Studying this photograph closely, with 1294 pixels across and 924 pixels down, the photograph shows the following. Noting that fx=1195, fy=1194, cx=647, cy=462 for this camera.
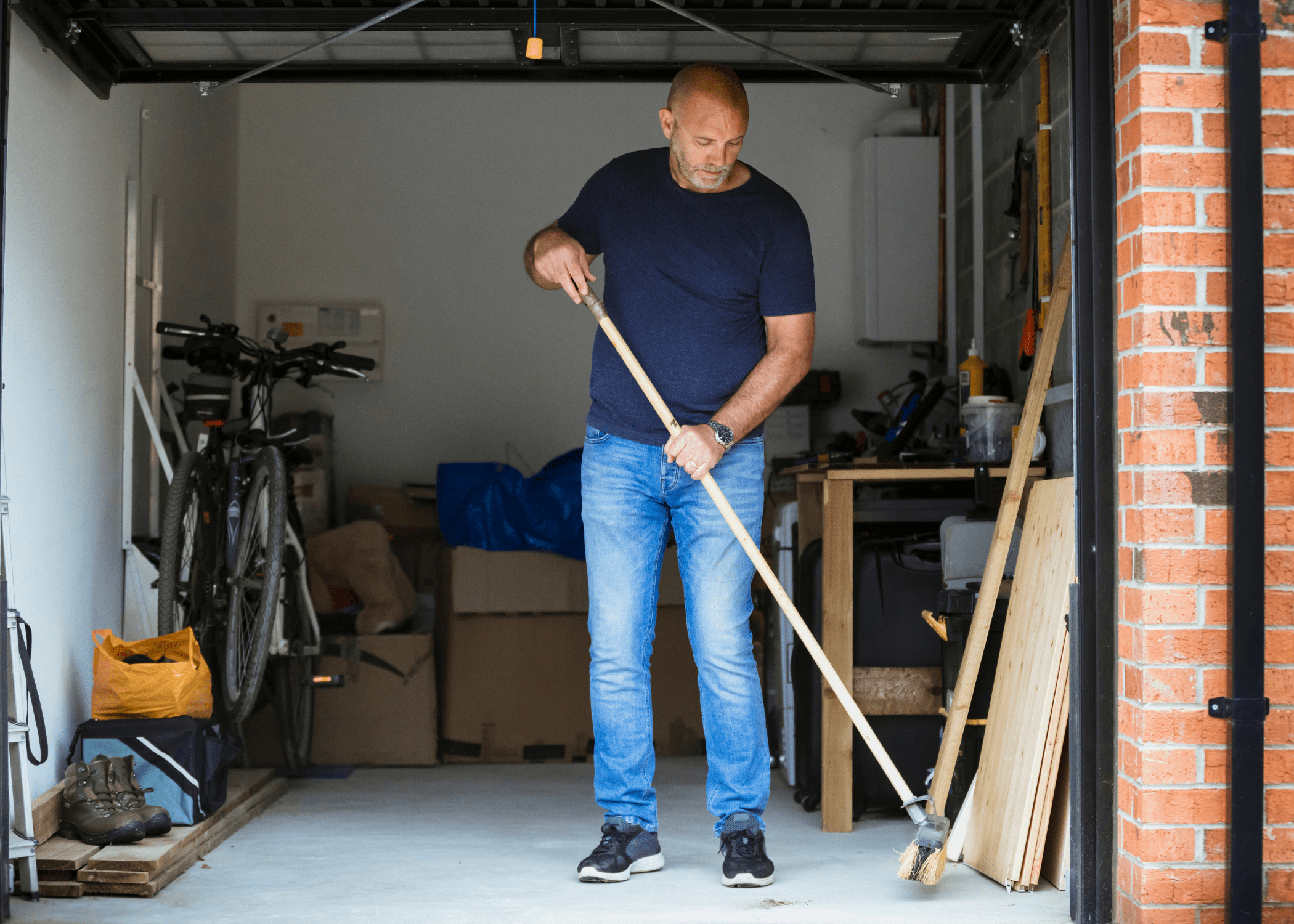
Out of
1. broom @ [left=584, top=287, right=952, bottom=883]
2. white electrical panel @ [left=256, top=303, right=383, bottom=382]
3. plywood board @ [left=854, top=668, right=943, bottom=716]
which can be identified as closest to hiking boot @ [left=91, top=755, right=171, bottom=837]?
broom @ [left=584, top=287, right=952, bottom=883]

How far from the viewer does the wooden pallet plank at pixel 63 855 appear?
229 centimetres

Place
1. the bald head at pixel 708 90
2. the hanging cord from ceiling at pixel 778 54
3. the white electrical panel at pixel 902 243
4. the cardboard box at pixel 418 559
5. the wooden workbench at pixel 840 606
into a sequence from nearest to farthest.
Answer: the bald head at pixel 708 90, the hanging cord from ceiling at pixel 778 54, the wooden workbench at pixel 840 606, the cardboard box at pixel 418 559, the white electrical panel at pixel 902 243

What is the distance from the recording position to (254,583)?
3.27 m

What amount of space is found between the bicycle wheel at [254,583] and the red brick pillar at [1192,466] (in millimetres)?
2184

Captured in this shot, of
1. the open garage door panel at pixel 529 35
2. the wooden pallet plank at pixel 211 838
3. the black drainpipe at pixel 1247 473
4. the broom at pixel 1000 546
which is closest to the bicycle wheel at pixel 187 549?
the wooden pallet plank at pixel 211 838

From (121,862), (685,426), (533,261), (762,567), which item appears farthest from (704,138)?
(121,862)

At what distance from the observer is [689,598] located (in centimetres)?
246

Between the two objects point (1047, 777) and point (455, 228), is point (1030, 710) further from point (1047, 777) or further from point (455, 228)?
point (455, 228)

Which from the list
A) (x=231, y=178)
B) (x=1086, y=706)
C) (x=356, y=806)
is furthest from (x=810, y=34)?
(x=231, y=178)

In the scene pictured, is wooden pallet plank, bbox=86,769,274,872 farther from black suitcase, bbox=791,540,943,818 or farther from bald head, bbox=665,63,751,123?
bald head, bbox=665,63,751,123

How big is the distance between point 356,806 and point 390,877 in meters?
0.79

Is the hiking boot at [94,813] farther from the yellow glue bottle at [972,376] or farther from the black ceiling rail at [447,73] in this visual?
the yellow glue bottle at [972,376]

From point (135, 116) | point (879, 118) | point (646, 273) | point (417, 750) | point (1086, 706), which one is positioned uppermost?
point (879, 118)

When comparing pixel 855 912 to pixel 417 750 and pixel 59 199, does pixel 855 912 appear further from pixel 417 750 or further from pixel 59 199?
pixel 59 199
